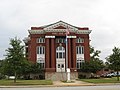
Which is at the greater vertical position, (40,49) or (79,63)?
(40,49)

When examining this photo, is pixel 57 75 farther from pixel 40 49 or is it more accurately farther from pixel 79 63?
pixel 40 49

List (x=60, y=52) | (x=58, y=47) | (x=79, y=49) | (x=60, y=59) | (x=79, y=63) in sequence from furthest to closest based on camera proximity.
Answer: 1. (x=79, y=49)
2. (x=79, y=63)
3. (x=58, y=47)
4. (x=60, y=52)
5. (x=60, y=59)

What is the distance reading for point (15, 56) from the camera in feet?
164

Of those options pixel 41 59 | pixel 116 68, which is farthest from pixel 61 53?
pixel 116 68

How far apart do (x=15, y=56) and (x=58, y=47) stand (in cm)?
2666

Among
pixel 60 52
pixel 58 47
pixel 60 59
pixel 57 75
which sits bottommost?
pixel 57 75

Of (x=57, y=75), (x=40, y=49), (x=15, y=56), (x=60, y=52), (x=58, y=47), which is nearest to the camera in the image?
(x=15, y=56)

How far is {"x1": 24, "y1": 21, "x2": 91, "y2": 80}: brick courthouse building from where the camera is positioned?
73.5 m

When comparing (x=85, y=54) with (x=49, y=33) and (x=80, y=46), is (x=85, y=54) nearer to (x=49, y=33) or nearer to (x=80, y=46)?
(x=80, y=46)

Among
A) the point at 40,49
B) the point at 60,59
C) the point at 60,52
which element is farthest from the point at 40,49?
the point at 60,59

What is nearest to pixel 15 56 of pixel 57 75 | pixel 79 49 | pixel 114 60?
pixel 114 60

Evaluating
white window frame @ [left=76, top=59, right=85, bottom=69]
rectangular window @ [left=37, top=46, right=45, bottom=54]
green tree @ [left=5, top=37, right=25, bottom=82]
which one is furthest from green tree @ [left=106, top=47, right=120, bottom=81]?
rectangular window @ [left=37, top=46, right=45, bottom=54]

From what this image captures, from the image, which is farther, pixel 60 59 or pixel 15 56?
pixel 60 59

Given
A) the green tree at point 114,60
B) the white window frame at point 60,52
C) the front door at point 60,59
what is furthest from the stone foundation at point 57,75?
the green tree at point 114,60
